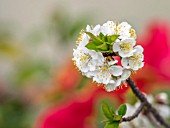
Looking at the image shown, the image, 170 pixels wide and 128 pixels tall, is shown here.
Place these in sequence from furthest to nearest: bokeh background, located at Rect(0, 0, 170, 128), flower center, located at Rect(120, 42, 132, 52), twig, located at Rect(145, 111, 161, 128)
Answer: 1. bokeh background, located at Rect(0, 0, 170, 128)
2. twig, located at Rect(145, 111, 161, 128)
3. flower center, located at Rect(120, 42, 132, 52)

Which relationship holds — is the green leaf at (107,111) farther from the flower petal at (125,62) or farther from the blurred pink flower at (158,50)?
the blurred pink flower at (158,50)

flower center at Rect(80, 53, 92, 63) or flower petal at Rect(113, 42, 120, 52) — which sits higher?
flower center at Rect(80, 53, 92, 63)

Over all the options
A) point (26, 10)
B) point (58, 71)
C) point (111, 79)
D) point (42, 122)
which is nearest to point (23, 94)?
point (58, 71)

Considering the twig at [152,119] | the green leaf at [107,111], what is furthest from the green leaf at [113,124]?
the twig at [152,119]

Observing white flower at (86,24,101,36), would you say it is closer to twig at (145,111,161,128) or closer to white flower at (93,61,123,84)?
white flower at (93,61,123,84)

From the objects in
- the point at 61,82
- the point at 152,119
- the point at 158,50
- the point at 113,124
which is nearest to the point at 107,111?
the point at 113,124

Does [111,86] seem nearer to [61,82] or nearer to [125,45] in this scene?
[125,45]

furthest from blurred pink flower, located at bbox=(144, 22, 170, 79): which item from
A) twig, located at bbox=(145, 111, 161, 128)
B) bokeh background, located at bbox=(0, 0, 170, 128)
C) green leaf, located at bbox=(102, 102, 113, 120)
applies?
green leaf, located at bbox=(102, 102, 113, 120)

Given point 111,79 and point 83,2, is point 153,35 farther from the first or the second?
point 83,2

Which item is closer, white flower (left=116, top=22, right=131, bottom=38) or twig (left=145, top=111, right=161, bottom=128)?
white flower (left=116, top=22, right=131, bottom=38)
